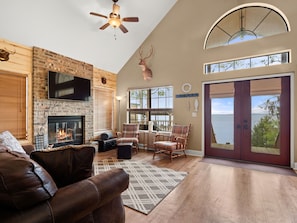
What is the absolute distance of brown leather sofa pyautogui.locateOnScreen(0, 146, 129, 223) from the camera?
2.73 feet

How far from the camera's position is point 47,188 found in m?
0.96

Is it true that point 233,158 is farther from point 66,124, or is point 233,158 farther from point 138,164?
point 66,124

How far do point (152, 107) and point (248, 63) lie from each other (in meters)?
3.03

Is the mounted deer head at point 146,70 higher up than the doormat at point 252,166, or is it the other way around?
the mounted deer head at point 146,70

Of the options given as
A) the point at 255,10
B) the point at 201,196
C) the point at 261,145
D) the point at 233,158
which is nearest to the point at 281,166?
the point at 261,145

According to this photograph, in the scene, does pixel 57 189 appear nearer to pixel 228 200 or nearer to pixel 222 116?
pixel 228 200

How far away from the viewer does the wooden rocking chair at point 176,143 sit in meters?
4.25

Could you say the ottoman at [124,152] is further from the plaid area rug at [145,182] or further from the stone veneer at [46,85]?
the stone veneer at [46,85]

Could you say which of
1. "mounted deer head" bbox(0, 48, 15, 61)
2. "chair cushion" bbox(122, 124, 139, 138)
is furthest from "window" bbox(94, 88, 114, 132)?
"mounted deer head" bbox(0, 48, 15, 61)

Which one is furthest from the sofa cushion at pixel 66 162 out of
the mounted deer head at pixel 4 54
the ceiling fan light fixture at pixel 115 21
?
the mounted deer head at pixel 4 54

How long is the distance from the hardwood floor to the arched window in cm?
325

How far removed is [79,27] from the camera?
4160 mm

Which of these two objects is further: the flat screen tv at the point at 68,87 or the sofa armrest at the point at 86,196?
the flat screen tv at the point at 68,87

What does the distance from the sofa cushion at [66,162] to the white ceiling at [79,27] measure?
11.2ft
